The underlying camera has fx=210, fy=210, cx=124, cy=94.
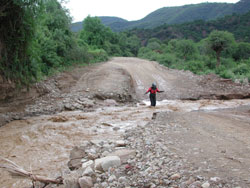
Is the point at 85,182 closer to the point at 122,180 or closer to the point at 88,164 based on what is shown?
the point at 122,180

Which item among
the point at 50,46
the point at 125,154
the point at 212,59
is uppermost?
the point at 50,46

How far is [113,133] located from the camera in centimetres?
614

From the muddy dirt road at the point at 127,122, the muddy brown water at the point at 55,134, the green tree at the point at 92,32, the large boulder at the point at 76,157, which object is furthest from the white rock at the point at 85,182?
the green tree at the point at 92,32

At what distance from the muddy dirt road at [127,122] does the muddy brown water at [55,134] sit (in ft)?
0.06

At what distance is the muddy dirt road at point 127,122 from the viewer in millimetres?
3381

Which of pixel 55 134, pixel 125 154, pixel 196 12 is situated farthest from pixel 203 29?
pixel 125 154

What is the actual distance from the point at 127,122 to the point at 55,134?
2.48m

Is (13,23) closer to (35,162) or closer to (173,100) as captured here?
(35,162)

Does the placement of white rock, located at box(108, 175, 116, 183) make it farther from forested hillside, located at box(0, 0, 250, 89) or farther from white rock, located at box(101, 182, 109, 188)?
forested hillside, located at box(0, 0, 250, 89)

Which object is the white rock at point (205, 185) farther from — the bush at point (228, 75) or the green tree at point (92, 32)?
the green tree at point (92, 32)

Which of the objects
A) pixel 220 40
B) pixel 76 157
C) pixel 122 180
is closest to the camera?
pixel 122 180

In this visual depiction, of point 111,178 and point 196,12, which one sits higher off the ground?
point 196,12

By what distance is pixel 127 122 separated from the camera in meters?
7.46

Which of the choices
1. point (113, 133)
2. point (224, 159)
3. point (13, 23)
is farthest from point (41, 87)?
point (224, 159)
